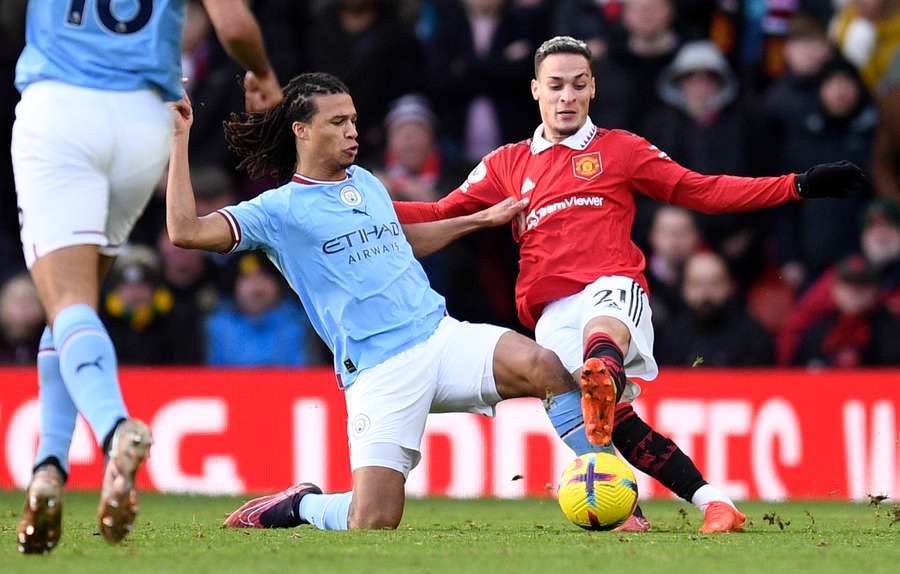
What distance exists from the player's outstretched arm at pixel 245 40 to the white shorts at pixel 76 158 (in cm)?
40

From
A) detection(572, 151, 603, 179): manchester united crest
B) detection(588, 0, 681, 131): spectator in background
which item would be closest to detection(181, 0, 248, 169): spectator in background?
detection(588, 0, 681, 131): spectator in background

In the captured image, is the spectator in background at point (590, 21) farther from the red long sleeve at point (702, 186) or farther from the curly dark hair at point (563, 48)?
the red long sleeve at point (702, 186)

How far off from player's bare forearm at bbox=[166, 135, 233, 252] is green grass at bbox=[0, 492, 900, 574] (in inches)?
47.7

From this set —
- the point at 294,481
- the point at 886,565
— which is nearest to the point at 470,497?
the point at 294,481

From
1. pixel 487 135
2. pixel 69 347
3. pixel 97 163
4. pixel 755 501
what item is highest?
pixel 487 135

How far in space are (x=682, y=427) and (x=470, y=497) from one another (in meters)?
1.45

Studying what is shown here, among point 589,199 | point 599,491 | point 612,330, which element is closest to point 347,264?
point 589,199

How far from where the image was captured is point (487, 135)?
12.5 meters

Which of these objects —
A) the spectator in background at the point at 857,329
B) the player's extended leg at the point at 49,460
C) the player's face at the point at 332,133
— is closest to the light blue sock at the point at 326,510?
the player's face at the point at 332,133

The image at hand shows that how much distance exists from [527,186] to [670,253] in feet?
14.1

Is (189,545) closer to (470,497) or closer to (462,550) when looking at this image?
(462,550)

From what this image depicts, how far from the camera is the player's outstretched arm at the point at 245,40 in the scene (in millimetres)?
5453

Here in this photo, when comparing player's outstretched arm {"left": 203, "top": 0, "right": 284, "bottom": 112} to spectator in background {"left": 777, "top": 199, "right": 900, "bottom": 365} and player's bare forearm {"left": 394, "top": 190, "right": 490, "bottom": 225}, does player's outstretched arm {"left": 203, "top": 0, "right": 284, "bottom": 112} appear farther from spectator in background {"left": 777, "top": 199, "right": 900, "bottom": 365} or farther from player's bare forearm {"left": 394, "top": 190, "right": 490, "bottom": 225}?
spectator in background {"left": 777, "top": 199, "right": 900, "bottom": 365}

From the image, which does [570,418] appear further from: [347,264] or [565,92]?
[565,92]
